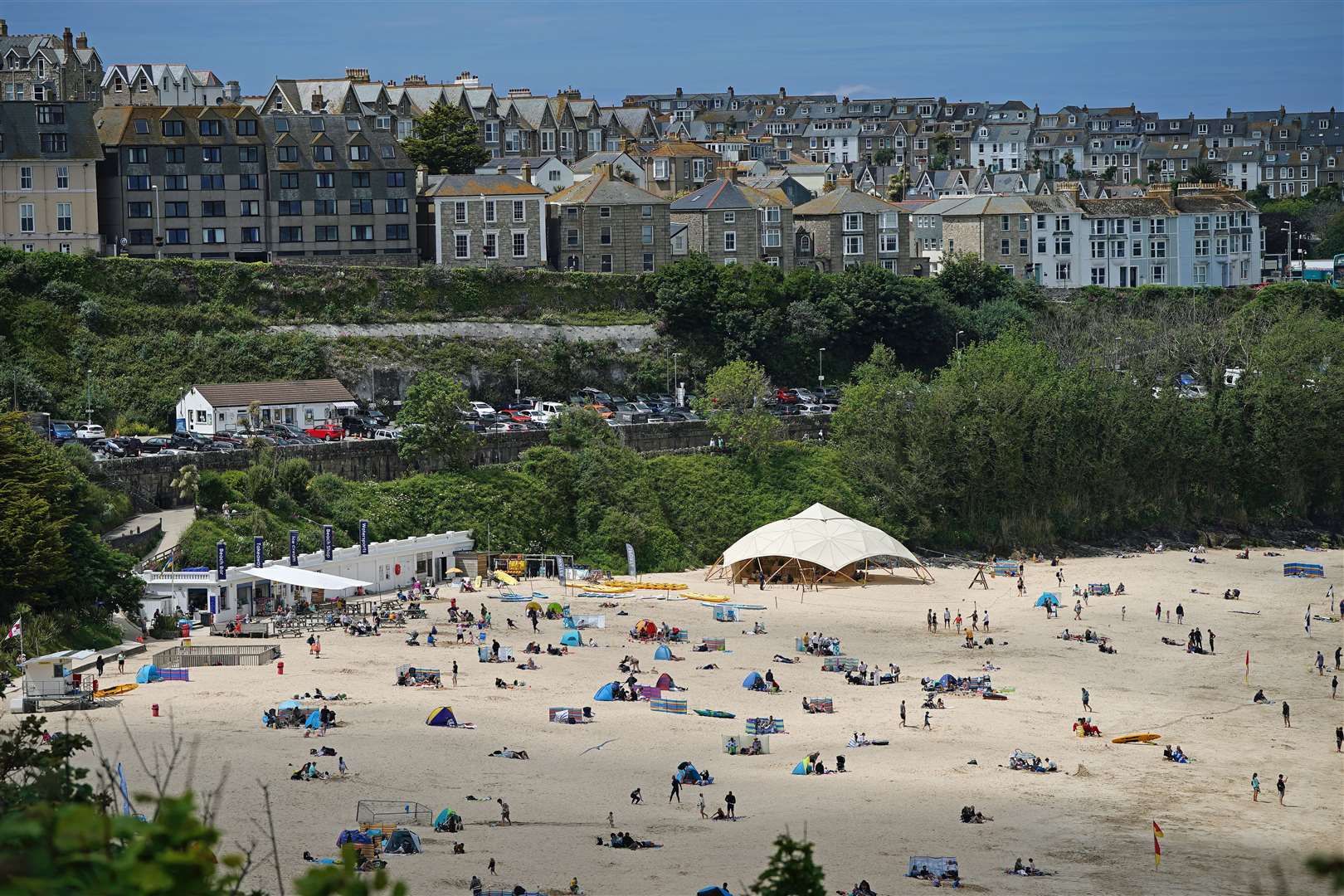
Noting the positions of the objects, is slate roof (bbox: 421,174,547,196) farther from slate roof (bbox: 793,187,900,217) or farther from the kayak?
the kayak

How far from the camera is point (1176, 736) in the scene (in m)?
37.7

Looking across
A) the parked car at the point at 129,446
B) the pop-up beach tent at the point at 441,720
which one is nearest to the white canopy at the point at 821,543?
the parked car at the point at 129,446

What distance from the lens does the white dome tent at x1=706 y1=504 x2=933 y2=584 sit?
183ft

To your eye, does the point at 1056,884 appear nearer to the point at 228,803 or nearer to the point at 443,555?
the point at 228,803

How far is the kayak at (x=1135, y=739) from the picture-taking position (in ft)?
122

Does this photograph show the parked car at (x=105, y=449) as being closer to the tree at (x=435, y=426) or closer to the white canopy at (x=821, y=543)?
the tree at (x=435, y=426)

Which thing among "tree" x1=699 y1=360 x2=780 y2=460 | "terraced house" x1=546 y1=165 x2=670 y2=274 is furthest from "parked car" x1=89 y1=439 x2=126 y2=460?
"terraced house" x1=546 y1=165 x2=670 y2=274

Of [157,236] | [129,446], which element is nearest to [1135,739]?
[129,446]

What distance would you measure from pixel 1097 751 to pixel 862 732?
4.66 meters

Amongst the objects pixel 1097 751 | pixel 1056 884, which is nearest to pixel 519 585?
pixel 1097 751

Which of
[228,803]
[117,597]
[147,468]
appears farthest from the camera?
[147,468]

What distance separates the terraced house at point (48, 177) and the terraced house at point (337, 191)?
23.4 feet

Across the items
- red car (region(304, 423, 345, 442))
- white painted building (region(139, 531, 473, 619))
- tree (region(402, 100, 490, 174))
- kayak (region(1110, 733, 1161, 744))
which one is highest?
tree (region(402, 100, 490, 174))

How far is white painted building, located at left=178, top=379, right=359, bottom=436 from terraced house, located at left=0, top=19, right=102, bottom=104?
33.7 meters
